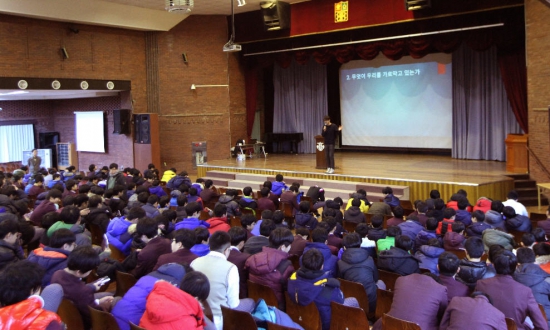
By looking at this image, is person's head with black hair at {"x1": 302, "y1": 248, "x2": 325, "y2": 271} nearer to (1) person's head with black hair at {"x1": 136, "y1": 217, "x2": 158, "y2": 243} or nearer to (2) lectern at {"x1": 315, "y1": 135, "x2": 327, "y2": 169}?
(1) person's head with black hair at {"x1": 136, "y1": 217, "x2": 158, "y2": 243}

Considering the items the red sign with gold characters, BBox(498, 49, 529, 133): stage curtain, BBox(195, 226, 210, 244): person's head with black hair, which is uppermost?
the red sign with gold characters

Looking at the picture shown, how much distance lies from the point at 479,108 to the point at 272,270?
10.7 m

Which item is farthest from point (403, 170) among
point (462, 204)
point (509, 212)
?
point (509, 212)

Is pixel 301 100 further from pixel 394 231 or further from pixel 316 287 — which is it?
pixel 316 287

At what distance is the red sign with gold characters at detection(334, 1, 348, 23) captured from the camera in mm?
12555

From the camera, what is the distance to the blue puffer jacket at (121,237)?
5.32 m

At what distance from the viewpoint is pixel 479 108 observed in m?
13.1

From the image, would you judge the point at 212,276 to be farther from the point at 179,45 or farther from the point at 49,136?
the point at 49,136

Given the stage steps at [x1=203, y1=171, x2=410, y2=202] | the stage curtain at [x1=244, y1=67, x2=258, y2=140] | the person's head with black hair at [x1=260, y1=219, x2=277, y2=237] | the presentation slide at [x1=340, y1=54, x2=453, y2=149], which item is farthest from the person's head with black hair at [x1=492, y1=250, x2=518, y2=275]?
the stage curtain at [x1=244, y1=67, x2=258, y2=140]

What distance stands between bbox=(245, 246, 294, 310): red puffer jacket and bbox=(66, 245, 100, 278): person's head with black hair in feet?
3.99

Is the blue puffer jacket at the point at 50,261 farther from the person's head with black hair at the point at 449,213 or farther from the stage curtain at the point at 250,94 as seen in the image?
the stage curtain at the point at 250,94

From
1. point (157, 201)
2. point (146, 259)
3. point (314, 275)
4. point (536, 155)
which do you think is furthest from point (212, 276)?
point (536, 155)

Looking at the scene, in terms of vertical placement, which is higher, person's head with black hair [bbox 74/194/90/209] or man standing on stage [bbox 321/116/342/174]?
man standing on stage [bbox 321/116/342/174]

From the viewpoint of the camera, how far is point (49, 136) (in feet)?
52.0
